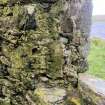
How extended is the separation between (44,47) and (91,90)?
1.34m

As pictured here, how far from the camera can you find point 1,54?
650 cm

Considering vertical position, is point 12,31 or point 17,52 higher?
point 12,31

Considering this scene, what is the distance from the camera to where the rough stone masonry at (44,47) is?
6.00 m

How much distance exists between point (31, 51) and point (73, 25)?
1.07 meters

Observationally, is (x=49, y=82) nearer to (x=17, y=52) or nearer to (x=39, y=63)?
(x=39, y=63)

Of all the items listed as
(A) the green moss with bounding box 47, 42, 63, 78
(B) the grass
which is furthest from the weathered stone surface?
(B) the grass

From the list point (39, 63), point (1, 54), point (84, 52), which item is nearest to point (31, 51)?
point (39, 63)

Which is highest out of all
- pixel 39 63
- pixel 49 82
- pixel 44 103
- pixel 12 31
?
pixel 12 31

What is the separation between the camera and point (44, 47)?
6.09m

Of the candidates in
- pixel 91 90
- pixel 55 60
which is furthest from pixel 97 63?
pixel 91 90

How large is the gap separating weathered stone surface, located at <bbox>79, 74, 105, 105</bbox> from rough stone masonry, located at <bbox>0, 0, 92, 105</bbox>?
0.19m

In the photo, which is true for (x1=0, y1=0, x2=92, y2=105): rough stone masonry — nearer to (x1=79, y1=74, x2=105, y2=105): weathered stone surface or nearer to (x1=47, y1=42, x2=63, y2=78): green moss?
(x1=47, y1=42, x2=63, y2=78): green moss

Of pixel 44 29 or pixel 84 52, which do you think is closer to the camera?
pixel 44 29

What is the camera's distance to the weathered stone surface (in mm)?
5633
